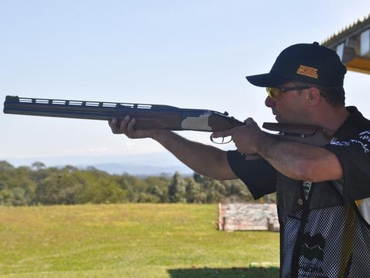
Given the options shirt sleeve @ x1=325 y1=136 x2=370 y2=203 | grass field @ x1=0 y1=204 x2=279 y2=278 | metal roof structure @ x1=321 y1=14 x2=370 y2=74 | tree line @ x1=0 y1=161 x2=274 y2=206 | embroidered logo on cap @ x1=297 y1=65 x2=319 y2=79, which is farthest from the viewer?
tree line @ x1=0 y1=161 x2=274 y2=206

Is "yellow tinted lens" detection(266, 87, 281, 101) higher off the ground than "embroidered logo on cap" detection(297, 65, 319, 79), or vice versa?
"embroidered logo on cap" detection(297, 65, 319, 79)

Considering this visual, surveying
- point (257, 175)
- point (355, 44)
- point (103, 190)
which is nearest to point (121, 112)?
point (257, 175)

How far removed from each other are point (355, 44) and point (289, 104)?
3.87 metres

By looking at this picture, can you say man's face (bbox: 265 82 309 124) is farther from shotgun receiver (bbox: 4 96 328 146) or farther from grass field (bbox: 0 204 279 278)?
grass field (bbox: 0 204 279 278)

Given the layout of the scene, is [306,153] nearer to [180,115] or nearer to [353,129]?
[353,129]

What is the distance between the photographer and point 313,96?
7.24ft

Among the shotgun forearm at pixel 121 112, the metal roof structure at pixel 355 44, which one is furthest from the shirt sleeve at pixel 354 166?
the metal roof structure at pixel 355 44

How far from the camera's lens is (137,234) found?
1427 cm

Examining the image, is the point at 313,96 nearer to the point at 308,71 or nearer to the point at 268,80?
the point at 308,71

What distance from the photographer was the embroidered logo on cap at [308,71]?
2205 millimetres

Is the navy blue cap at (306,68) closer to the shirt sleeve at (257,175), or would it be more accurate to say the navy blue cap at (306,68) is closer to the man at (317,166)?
the man at (317,166)

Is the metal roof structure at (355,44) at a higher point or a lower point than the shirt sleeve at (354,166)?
higher

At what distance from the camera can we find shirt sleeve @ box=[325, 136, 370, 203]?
192 cm

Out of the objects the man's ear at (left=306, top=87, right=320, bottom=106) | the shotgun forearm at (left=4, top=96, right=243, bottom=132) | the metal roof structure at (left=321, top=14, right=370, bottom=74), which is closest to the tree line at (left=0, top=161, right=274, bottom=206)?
the metal roof structure at (left=321, top=14, right=370, bottom=74)
